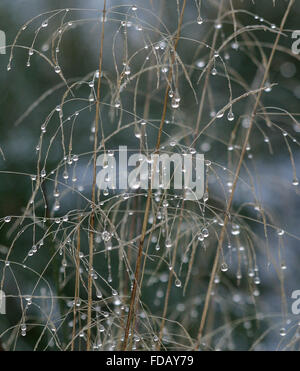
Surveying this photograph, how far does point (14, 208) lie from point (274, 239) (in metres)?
1.35

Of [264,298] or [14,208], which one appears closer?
[14,208]

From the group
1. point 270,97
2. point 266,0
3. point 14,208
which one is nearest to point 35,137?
point 14,208

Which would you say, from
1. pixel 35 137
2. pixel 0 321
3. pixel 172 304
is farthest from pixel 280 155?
pixel 0 321

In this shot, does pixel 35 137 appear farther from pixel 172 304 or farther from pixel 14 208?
pixel 172 304

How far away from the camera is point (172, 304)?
228 cm

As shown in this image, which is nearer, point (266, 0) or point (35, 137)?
point (35, 137)

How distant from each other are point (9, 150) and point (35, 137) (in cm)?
14

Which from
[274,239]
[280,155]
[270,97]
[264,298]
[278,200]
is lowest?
[264,298]
